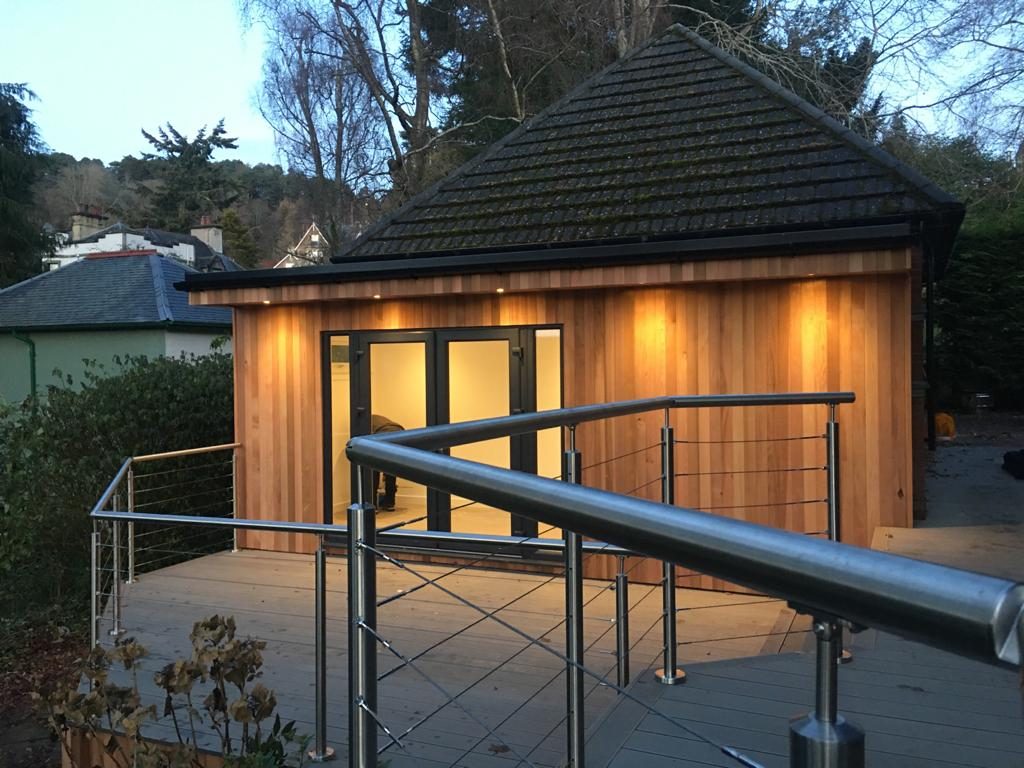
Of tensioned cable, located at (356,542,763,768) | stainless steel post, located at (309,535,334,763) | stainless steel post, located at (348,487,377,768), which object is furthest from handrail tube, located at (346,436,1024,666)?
stainless steel post, located at (309,535,334,763)

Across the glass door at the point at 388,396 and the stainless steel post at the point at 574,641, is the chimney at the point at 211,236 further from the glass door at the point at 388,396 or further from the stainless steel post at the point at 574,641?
the stainless steel post at the point at 574,641

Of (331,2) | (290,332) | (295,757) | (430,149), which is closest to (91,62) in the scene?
(331,2)

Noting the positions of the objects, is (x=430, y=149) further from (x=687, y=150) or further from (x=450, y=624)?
(x=450, y=624)

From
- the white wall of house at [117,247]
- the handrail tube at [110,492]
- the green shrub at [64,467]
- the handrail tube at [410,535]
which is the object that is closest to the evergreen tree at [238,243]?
the white wall of house at [117,247]

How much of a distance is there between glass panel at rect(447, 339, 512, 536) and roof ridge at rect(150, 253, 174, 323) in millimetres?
9879

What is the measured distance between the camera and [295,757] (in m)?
3.71

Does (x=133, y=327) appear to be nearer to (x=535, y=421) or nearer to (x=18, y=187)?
(x=18, y=187)

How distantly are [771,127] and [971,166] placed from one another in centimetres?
1002

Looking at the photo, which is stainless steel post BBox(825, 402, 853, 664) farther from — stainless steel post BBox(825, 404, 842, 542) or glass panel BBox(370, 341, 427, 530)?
glass panel BBox(370, 341, 427, 530)

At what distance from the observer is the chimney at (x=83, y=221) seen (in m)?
30.6

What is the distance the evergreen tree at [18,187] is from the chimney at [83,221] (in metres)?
3.45

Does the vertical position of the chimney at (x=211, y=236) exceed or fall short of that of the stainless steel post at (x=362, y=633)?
it exceeds it

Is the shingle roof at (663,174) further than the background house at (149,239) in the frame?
No

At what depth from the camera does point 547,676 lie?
188 inches
